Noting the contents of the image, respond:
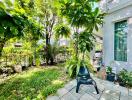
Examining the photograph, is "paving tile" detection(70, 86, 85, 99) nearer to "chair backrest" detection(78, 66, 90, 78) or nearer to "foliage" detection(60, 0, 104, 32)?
"chair backrest" detection(78, 66, 90, 78)

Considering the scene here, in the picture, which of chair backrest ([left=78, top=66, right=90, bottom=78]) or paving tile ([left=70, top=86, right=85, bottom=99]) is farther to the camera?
chair backrest ([left=78, top=66, right=90, bottom=78])

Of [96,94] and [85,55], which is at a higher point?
[85,55]

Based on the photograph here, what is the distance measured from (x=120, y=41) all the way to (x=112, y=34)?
2.14 feet

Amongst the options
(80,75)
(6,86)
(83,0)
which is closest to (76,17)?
(83,0)

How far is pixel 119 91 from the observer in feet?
19.4

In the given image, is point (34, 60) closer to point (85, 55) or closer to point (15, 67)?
point (15, 67)

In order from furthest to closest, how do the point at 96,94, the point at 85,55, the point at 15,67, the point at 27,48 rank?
the point at 27,48 → the point at 15,67 → the point at 85,55 → the point at 96,94

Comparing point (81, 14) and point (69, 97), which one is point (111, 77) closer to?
point (69, 97)

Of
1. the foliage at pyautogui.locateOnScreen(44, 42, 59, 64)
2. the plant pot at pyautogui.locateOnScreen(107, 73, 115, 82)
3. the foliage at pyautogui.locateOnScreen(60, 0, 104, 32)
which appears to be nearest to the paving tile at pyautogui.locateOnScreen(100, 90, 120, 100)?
the plant pot at pyautogui.locateOnScreen(107, 73, 115, 82)

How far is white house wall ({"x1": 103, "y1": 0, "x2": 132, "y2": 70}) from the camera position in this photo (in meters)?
7.27

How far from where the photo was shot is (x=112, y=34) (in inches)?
334

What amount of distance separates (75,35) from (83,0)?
6.39 feet

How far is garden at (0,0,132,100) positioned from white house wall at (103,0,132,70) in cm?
46

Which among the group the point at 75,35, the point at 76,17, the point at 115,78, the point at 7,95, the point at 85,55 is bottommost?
the point at 7,95
